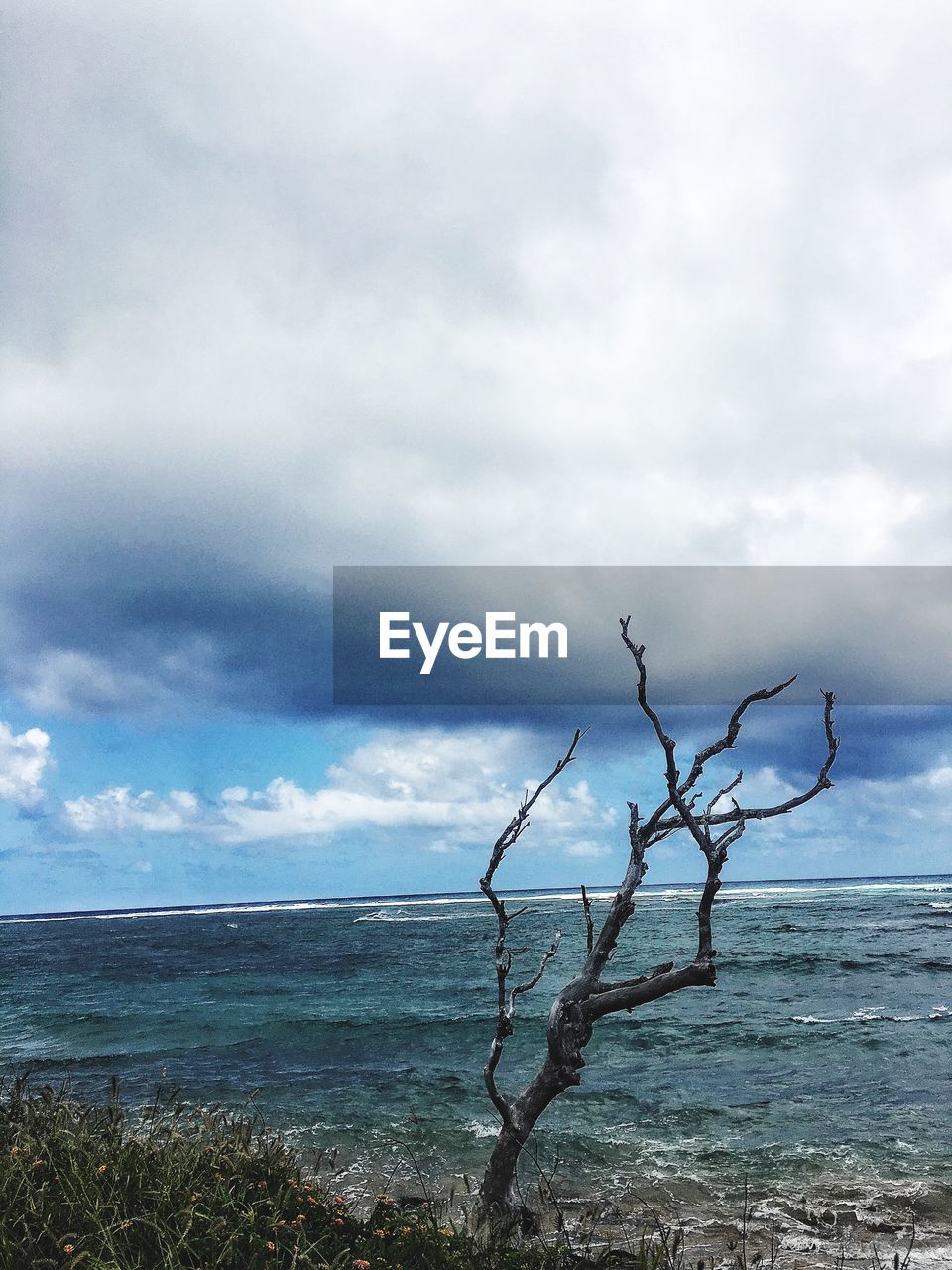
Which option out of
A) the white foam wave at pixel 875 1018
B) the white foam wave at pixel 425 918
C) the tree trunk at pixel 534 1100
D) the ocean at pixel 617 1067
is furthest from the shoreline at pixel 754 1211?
the white foam wave at pixel 425 918

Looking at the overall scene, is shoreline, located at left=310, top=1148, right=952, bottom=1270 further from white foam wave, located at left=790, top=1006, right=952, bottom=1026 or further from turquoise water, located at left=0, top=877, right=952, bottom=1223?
white foam wave, located at left=790, top=1006, right=952, bottom=1026

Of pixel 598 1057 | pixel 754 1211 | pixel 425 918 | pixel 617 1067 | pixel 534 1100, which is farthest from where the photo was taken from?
pixel 425 918

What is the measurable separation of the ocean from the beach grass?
1.96 meters

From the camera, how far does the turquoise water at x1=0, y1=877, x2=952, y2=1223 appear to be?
1235cm

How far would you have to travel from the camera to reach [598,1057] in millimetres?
19172

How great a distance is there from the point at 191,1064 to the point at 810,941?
3384 centimetres

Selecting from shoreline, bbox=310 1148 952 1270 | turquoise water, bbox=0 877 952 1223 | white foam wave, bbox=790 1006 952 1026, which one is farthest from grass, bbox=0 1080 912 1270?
white foam wave, bbox=790 1006 952 1026

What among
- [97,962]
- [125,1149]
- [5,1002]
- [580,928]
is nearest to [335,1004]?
[5,1002]

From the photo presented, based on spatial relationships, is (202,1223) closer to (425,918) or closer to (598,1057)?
(598,1057)

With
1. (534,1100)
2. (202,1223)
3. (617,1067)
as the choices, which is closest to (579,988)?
(534,1100)

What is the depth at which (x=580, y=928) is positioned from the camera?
2445 inches

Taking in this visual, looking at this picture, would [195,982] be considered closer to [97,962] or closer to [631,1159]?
[97,962]

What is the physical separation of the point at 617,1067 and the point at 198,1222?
1518 cm

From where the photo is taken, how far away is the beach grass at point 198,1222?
465 cm
